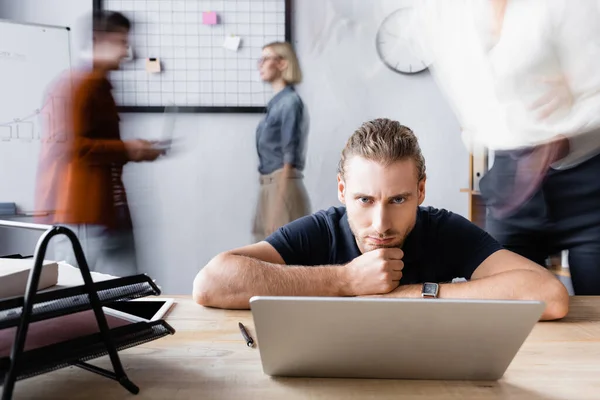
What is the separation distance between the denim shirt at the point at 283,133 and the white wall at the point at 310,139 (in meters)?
0.04

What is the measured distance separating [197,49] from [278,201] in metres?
0.87

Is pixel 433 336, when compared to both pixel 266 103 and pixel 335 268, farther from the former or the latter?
pixel 266 103

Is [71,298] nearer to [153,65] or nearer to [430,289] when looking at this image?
[430,289]

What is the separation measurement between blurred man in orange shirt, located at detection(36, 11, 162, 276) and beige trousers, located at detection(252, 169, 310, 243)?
27.0 inches

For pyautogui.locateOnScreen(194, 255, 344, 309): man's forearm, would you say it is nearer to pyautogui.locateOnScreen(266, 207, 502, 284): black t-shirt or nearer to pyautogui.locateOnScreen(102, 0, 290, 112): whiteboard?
pyautogui.locateOnScreen(266, 207, 502, 284): black t-shirt

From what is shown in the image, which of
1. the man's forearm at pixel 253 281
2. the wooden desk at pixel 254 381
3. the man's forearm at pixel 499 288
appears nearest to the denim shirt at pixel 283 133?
the man's forearm at pixel 253 281

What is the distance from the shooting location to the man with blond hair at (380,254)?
1241 millimetres

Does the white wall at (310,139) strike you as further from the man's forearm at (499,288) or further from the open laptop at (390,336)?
the open laptop at (390,336)

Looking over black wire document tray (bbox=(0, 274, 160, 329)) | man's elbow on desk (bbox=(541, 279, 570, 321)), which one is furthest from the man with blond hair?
black wire document tray (bbox=(0, 274, 160, 329))

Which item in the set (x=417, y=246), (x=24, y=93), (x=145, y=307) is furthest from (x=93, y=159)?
(x=417, y=246)

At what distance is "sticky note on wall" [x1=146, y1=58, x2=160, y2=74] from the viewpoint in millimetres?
2830

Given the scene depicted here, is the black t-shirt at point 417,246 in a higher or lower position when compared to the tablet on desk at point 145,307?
higher

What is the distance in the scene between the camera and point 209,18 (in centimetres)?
282

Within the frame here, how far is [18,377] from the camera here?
0.62 meters
